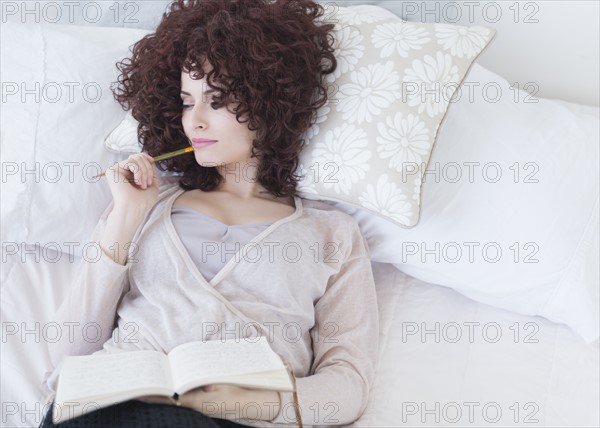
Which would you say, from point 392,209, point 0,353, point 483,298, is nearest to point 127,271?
point 0,353

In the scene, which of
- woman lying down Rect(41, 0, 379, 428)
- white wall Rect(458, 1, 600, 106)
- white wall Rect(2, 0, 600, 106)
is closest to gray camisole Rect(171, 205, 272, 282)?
woman lying down Rect(41, 0, 379, 428)

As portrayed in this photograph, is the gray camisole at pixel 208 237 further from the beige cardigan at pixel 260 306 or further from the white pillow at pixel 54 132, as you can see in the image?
the white pillow at pixel 54 132

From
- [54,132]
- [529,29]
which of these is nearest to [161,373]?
[54,132]

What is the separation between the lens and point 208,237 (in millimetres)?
1163

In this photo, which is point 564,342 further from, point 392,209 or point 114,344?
point 114,344

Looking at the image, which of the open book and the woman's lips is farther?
the woman's lips

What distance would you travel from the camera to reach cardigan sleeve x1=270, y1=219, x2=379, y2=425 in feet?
3.42

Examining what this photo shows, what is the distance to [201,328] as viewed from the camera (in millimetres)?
1064

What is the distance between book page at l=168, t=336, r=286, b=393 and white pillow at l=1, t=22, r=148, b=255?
402mm

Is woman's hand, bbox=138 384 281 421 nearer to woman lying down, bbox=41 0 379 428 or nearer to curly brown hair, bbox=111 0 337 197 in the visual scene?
woman lying down, bbox=41 0 379 428

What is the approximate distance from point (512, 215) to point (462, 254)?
119 mm

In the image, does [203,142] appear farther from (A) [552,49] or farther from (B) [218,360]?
(A) [552,49]

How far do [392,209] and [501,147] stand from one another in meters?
0.28

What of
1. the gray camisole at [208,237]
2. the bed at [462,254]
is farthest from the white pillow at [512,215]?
the gray camisole at [208,237]
